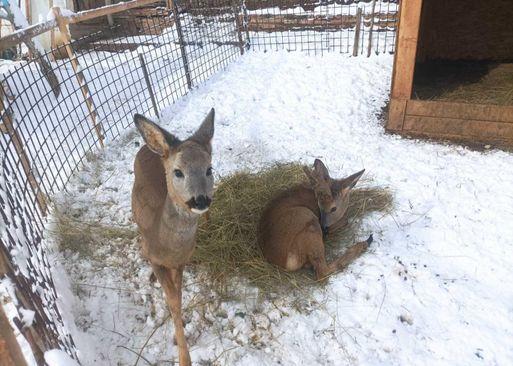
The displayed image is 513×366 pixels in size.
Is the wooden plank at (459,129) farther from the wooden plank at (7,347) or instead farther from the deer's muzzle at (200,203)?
the wooden plank at (7,347)

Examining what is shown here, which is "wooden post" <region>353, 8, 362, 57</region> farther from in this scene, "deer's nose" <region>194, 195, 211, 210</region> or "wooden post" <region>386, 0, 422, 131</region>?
"deer's nose" <region>194, 195, 211, 210</region>

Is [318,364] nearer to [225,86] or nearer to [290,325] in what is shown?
[290,325]

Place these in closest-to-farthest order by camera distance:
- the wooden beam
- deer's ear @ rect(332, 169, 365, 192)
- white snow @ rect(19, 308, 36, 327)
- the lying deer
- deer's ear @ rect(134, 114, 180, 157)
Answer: white snow @ rect(19, 308, 36, 327)
deer's ear @ rect(134, 114, 180, 157)
the lying deer
deer's ear @ rect(332, 169, 365, 192)
the wooden beam

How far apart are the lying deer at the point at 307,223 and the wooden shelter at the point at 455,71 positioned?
2202 mm

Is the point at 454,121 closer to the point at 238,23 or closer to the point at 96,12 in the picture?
the point at 96,12

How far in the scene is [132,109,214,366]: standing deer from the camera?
8.00 ft

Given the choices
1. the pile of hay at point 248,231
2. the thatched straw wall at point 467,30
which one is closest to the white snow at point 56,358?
the pile of hay at point 248,231

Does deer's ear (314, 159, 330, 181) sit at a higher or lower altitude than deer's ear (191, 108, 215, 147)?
lower

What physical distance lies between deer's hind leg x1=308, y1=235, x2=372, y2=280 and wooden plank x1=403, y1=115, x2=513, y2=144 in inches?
105

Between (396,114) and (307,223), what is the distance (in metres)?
2.85

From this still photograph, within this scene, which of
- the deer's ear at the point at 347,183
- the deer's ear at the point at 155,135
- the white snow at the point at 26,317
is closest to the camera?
the white snow at the point at 26,317

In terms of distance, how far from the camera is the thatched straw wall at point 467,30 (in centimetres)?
716

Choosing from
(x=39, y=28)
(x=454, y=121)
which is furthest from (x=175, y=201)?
(x=454, y=121)

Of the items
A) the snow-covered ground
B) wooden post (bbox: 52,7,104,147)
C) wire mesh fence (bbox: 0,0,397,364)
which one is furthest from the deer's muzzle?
wooden post (bbox: 52,7,104,147)
